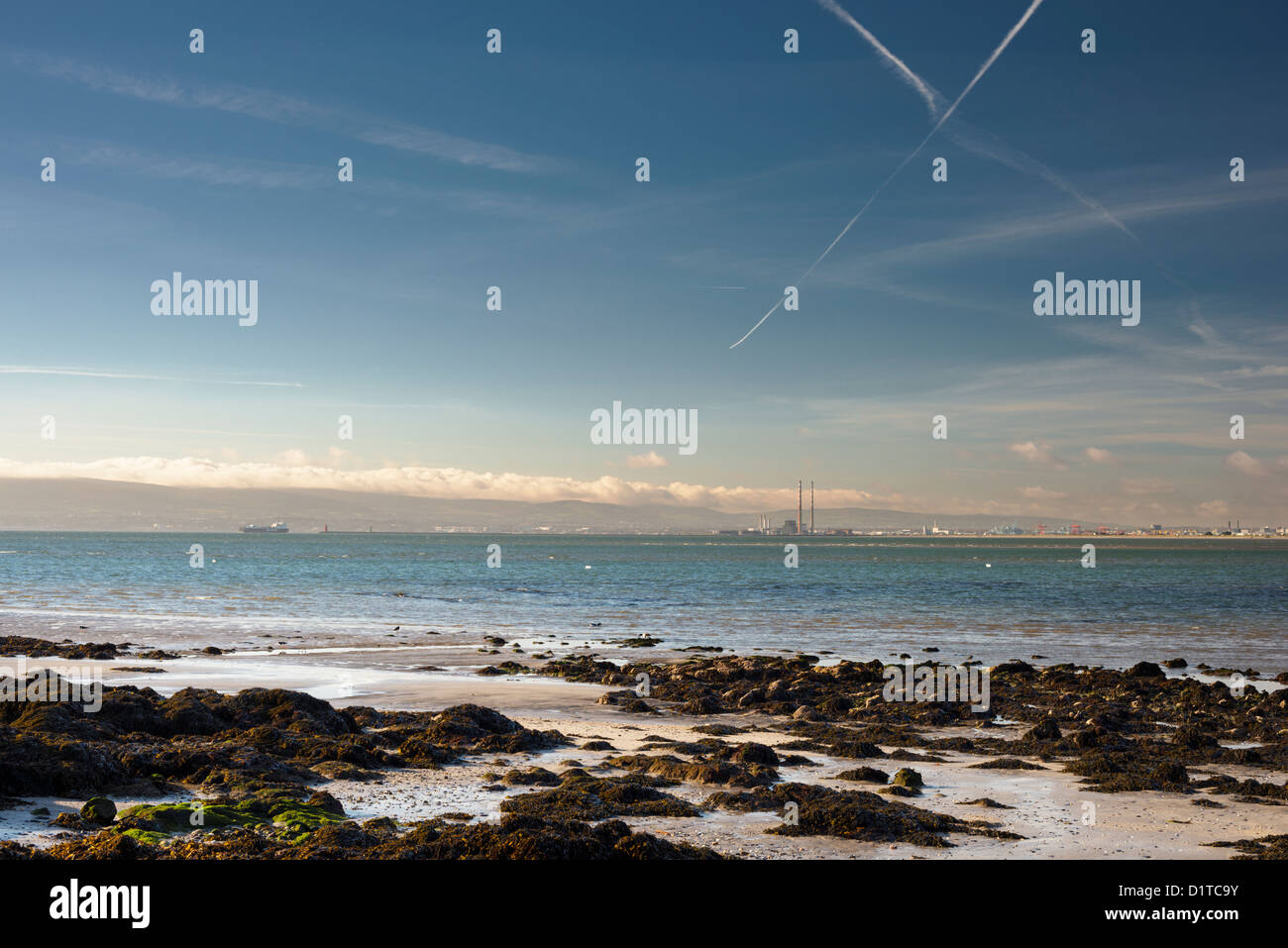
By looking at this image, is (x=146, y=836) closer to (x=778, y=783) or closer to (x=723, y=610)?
(x=778, y=783)

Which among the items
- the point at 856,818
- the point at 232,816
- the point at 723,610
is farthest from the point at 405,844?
the point at 723,610

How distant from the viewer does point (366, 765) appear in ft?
43.7

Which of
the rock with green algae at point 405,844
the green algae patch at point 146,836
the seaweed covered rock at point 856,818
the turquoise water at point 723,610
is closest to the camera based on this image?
the rock with green algae at point 405,844

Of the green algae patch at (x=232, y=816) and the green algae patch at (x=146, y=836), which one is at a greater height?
the green algae patch at (x=146, y=836)

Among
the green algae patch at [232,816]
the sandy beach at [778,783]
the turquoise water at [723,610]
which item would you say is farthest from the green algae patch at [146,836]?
the turquoise water at [723,610]

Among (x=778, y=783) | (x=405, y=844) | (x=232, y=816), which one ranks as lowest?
(x=778, y=783)

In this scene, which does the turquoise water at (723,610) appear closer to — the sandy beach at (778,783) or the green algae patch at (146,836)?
the sandy beach at (778,783)

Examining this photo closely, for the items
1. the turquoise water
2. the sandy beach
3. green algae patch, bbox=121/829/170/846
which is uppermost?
green algae patch, bbox=121/829/170/846

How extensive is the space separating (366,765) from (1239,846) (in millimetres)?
10711

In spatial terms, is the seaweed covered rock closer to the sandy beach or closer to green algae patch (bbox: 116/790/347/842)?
the sandy beach

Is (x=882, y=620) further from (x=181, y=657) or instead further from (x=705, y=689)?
(x=181, y=657)

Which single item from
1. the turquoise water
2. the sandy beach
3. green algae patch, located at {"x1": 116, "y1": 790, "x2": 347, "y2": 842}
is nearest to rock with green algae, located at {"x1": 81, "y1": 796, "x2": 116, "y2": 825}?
green algae patch, located at {"x1": 116, "y1": 790, "x2": 347, "y2": 842}
